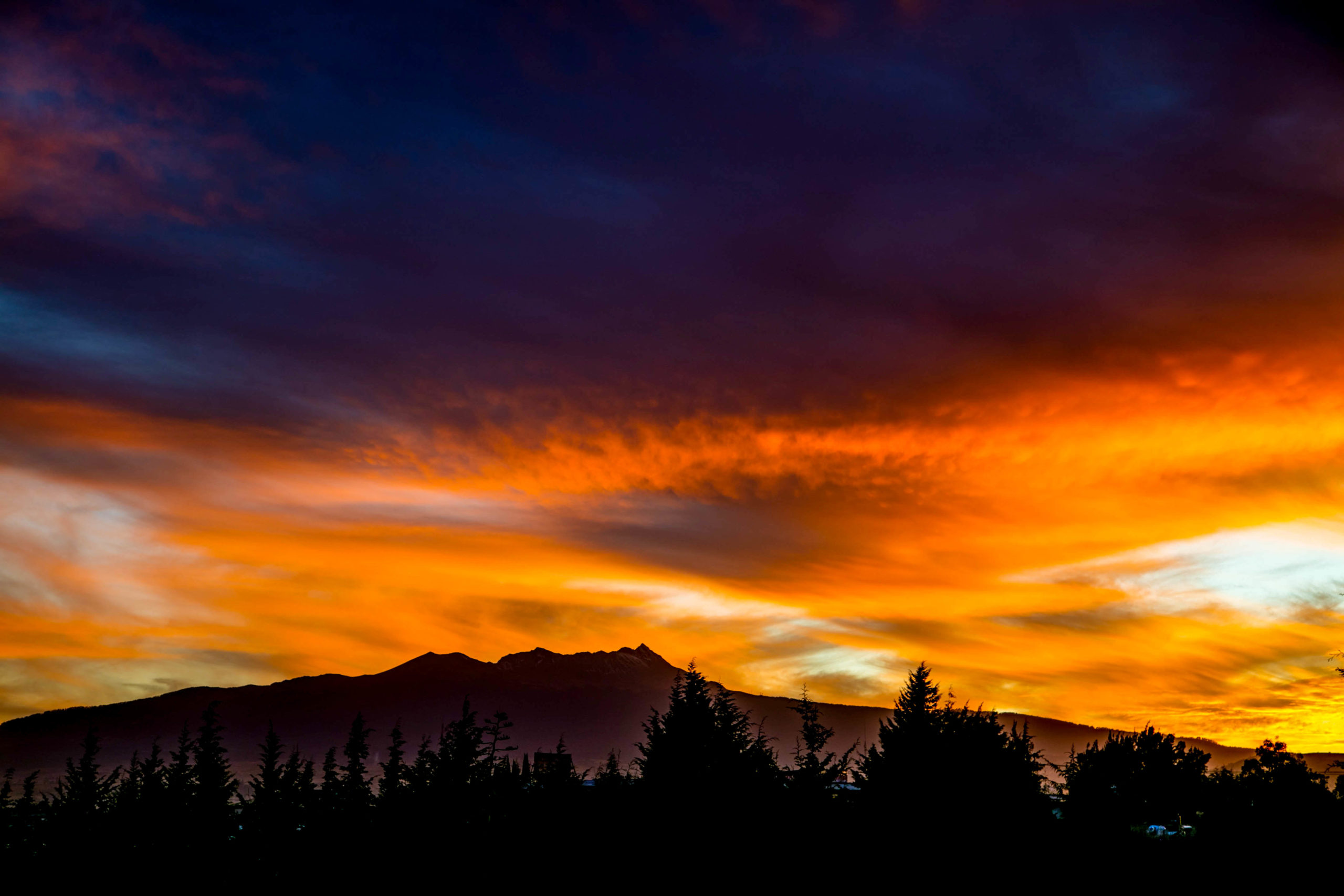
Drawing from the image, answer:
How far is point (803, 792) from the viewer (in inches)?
879

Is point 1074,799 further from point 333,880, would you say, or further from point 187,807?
point 187,807

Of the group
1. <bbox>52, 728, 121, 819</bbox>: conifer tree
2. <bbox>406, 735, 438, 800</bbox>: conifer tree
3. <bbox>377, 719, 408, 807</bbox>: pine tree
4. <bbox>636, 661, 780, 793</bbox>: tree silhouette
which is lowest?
<bbox>52, 728, 121, 819</bbox>: conifer tree

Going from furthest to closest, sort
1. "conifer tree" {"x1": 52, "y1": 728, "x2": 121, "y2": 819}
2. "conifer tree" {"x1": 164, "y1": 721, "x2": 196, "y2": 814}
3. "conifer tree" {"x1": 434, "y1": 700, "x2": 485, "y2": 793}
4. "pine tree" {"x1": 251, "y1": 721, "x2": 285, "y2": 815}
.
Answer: "conifer tree" {"x1": 52, "y1": 728, "x2": 121, "y2": 819}, "conifer tree" {"x1": 164, "y1": 721, "x2": 196, "y2": 814}, "pine tree" {"x1": 251, "y1": 721, "x2": 285, "y2": 815}, "conifer tree" {"x1": 434, "y1": 700, "x2": 485, "y2": 793}

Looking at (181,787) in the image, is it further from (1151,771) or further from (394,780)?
(1151,771)

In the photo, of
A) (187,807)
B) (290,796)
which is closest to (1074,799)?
(290,796)

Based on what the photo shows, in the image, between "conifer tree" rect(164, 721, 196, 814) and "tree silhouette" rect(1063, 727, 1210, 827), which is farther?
"conifer tree" rect(164, 721, 196, 814)

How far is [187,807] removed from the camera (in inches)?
3307

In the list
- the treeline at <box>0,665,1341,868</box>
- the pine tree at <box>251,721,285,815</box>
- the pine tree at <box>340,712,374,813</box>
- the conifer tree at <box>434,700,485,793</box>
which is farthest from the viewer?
the pine tree at <box>251,721,285,815</box>

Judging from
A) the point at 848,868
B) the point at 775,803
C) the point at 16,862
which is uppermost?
the point at 775,803

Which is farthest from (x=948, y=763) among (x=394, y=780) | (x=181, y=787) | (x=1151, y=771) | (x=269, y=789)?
(x=181, y=787)

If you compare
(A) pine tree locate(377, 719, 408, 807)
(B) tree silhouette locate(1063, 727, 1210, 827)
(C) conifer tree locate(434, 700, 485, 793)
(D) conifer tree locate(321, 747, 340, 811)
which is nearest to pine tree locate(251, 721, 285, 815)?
(D) conifer tree locate(321, 747, 340, 811)

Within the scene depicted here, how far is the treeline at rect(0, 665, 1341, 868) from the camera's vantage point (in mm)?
23141

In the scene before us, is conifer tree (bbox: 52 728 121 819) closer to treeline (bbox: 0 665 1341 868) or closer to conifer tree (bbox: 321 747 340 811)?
treeline (bbox: 0 665 1341 868)

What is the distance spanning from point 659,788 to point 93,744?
109m
